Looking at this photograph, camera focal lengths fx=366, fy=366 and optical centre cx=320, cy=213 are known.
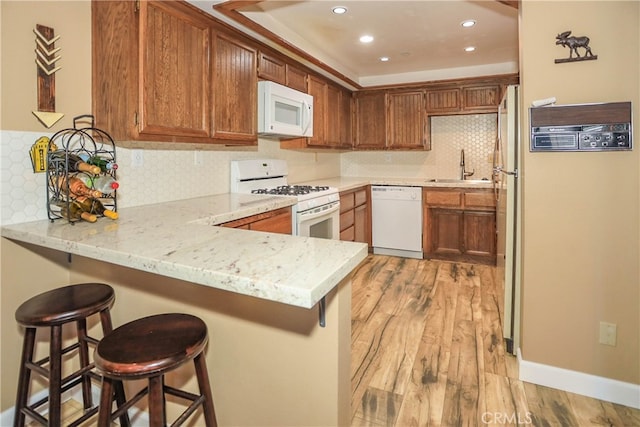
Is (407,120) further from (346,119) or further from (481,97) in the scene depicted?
(481,97)

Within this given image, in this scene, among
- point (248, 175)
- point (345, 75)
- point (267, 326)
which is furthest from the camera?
point (345, 75)

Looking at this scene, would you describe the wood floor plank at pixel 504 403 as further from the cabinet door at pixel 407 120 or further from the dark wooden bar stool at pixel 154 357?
the cabinet door at pixel 407 120

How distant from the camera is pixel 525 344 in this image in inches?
81.7

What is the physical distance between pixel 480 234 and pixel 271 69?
116 inches

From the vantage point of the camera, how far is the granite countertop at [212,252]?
93 centimetres

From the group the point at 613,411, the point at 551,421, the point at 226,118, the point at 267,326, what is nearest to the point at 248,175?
the point at 226,118

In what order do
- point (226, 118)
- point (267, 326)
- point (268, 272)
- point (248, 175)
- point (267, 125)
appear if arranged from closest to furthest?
point (268, 272) < point (267, 326) < point (226, 118) < point (267, 125) < point (248, 175)

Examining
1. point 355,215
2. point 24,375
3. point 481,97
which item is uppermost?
point 481,97

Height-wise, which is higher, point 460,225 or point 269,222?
point 269,222

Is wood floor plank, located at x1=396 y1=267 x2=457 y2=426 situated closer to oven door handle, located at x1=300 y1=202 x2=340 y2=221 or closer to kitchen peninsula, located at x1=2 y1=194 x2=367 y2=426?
kitchen peninsula, located at x1=2 y1=194 x2=367 y2=426

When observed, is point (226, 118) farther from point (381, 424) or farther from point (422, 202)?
point (422, 202)

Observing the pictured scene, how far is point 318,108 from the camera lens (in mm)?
4012

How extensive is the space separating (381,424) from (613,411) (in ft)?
3.77

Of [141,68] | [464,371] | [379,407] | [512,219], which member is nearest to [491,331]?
[464,371]
